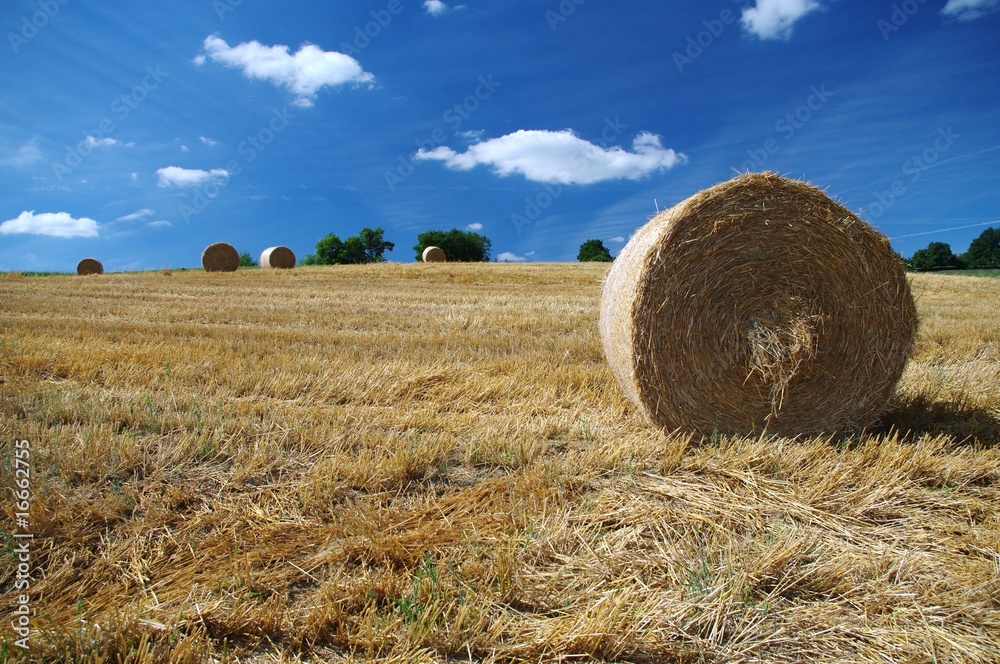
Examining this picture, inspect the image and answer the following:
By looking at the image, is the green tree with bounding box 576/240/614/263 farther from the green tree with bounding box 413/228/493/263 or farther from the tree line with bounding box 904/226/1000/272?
the tree line with bounding box 904/226/1000/272

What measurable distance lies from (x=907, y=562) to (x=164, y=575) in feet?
10.8

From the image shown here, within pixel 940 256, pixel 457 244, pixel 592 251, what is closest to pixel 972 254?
pixel 940 256

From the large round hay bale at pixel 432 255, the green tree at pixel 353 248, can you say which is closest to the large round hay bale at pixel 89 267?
the large round hay bale at pixel 432 255

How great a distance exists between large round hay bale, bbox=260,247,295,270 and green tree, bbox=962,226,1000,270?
61.4 m

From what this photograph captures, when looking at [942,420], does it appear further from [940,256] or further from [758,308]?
[940,256]

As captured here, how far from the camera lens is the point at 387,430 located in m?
4.08

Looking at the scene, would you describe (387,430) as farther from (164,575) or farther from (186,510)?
(164,575)

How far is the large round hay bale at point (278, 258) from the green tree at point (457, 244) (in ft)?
93.8

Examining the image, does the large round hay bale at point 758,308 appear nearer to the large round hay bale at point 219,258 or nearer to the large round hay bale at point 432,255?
the large round hay bale at point 219,258

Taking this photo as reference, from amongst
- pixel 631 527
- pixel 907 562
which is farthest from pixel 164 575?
pixel 907 562

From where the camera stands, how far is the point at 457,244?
63.1 metres

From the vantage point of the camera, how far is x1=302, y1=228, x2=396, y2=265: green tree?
2485 inches

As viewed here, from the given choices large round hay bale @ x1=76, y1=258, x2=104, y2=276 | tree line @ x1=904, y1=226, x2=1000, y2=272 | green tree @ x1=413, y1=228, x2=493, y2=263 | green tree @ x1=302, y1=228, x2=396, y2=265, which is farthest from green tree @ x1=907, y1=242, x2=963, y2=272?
large round hay bale @ x1=76, y1=258, x2=104, y2=276

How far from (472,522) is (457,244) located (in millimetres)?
61417
